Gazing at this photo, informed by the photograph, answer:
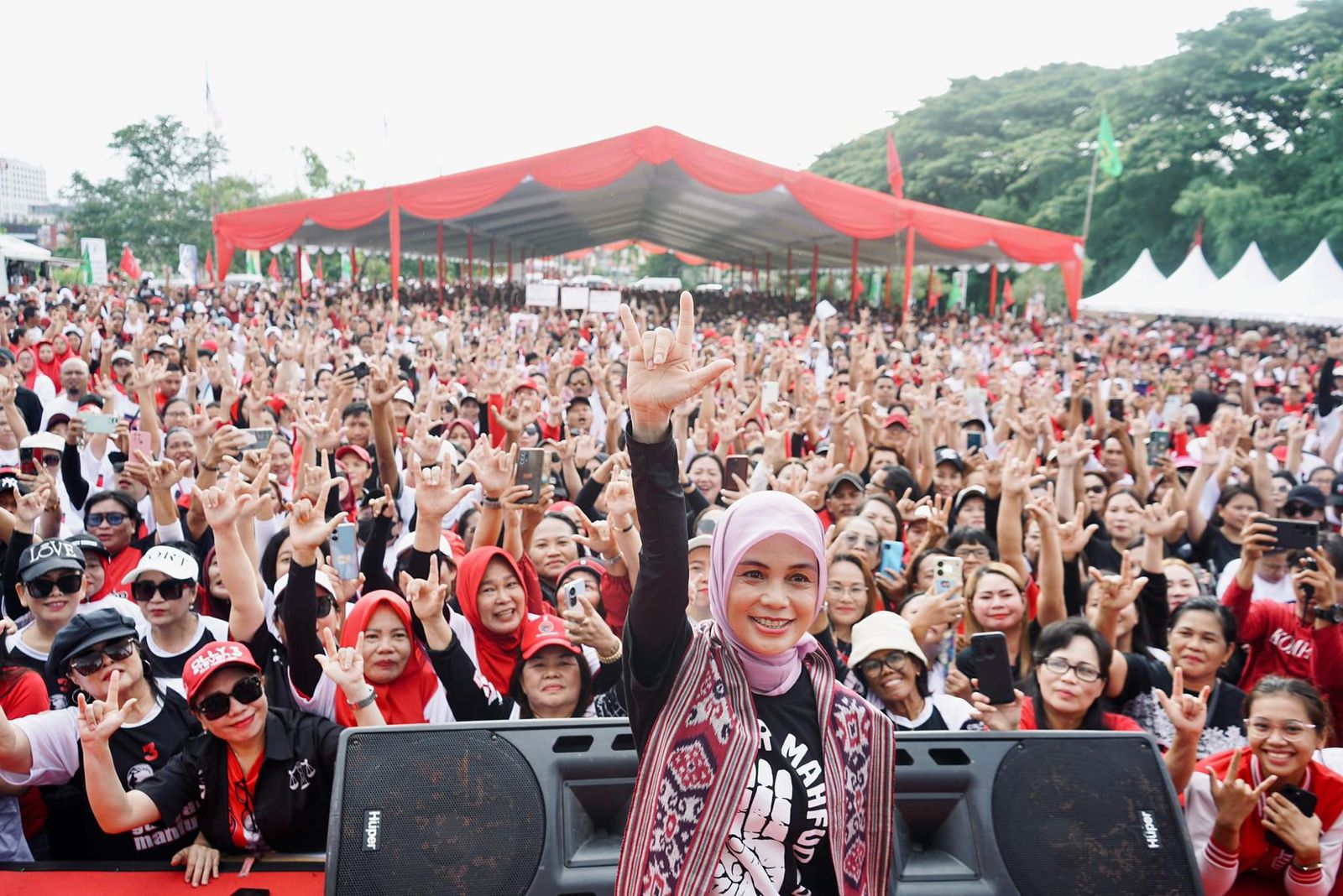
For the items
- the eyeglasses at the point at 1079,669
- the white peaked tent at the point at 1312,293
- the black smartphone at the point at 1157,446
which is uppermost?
the white peaked tent at the point at 1312,293

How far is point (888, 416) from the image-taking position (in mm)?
6426

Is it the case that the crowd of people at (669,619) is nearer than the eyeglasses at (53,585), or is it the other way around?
the crowd of people at (669,619)

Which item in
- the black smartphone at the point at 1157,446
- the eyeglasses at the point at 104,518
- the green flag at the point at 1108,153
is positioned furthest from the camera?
the green flag at the point at 1108,153

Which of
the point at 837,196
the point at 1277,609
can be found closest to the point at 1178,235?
the point at 837,196

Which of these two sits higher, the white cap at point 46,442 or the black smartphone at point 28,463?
the white cap at point 46,442

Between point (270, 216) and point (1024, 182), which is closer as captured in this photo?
point (270, 216)

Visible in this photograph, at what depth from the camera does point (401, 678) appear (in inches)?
113

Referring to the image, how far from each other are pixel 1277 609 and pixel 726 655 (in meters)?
2.96

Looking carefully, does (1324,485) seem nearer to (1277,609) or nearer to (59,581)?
(1277,609)

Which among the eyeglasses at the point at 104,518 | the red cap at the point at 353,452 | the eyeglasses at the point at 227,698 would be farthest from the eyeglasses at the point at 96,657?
the red cap at the point at 353,452

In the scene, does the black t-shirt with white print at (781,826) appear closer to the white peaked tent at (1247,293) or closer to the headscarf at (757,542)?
the headscarf at (757,542)

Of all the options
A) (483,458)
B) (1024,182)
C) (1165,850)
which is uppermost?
(1024,182)

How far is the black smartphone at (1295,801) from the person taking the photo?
2.28m

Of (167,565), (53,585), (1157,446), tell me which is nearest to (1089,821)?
(167,565)
